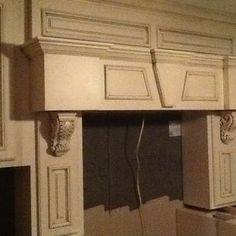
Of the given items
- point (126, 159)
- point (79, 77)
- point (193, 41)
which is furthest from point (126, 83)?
point (193, 41)

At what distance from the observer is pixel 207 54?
2.26m

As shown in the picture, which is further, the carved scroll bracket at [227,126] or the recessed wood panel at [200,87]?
the carved scroll bracket at [227,126]

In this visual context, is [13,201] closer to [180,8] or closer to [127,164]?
[127,164]

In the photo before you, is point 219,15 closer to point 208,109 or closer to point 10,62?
A: point 208,109

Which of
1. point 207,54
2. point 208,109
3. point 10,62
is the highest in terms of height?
point 207,54

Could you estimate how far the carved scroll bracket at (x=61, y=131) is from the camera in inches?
66.4

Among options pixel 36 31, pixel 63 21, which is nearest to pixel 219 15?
pixel 63 21

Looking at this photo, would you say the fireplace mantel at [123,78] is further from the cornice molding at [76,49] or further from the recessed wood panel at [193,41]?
the recessed wood panel at [193,41]

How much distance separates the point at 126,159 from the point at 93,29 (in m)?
0.82

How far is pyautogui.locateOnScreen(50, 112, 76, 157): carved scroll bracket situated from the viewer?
169 cm

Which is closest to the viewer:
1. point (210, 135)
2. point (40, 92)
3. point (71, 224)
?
point (40, 92)

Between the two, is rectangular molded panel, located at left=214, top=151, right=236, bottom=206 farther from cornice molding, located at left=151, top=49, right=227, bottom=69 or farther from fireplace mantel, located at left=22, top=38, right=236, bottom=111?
cornice molding, located at left=151, top=49, right=227, bottom=69

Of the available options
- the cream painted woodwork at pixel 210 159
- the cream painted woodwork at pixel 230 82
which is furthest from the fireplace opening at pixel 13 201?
the cream painted woodwork at pixel 230 82

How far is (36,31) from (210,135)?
4.20 ft
